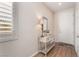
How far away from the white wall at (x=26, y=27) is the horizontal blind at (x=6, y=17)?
0.37 feet

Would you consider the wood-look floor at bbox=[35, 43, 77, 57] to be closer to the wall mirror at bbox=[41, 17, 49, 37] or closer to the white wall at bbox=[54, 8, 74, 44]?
the white wall at bbox=[54, 8, 74, 44]

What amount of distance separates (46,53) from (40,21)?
660 mm

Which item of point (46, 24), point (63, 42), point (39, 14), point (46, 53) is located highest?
point (39, 14)

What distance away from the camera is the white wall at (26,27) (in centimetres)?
151

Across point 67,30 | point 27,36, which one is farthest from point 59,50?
point 27,36

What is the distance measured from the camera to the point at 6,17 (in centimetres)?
132

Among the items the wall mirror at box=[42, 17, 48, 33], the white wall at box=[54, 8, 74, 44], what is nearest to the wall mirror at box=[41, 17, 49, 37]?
the wall mirror at box=[42, 17, 48, 33]

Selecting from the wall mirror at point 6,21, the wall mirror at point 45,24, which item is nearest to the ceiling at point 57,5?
the wall mirror at point 45,24

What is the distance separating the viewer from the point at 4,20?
1.28 meters

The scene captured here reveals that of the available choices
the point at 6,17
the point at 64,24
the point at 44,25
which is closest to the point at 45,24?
the point at 44,25

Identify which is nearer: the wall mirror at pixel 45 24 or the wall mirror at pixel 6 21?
the wall mirror at pixel 6 21

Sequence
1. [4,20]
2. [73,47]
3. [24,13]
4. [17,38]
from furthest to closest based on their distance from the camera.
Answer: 1. [73,47]
2. [24,13]
3. [17,38]
4. [4,20]

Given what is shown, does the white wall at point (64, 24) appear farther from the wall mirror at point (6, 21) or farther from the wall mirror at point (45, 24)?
the wall mirror at point (6, 21)

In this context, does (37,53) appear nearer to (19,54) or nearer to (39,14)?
(19,54)
